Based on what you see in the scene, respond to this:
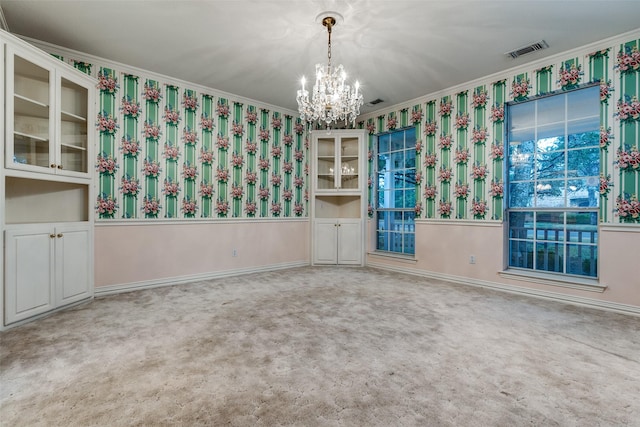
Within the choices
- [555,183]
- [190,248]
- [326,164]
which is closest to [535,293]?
[555,183]

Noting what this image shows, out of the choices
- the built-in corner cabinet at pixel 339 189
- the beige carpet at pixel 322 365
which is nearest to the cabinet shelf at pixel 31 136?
the beige carpet at pixel 322 365

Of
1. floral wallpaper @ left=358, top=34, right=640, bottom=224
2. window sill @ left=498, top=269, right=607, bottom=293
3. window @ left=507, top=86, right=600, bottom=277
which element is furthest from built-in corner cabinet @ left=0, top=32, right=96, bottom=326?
window @ left=507, top=86, right=600, bottom=277

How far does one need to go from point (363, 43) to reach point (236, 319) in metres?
3.13

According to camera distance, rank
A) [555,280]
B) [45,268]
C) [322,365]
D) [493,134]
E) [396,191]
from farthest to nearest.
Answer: [396,191] < [493,134] < [555,280] < [45,268] < [322,365]

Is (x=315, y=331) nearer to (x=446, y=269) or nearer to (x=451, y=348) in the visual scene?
(x=451, y=348)

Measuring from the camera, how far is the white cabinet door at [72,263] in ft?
10.00

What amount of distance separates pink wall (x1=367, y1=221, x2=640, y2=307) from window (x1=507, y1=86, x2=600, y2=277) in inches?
10.1

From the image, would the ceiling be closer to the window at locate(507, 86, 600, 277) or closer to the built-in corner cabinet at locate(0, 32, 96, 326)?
the built-in corner cabinet at locate(0, 32, 96, 326)

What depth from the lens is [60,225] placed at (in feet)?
10.0

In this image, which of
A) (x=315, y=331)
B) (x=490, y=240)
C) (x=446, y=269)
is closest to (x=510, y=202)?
(x=490, y=240)

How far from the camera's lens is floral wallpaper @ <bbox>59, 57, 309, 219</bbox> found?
3.84 m

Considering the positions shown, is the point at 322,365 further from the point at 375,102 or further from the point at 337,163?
the point at 375,102

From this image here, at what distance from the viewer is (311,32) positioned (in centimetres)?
312

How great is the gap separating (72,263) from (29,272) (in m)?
0.42
